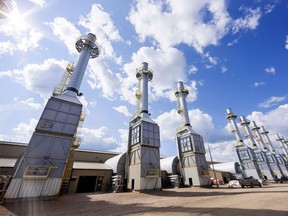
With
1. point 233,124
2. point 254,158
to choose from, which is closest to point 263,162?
point 254,158

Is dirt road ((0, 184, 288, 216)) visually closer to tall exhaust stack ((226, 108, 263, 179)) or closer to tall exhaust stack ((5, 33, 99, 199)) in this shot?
tall exhaust stack ((5, 33, 99, 199))

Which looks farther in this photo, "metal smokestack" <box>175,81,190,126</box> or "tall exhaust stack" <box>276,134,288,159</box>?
"tall exhaust stack" <box>276,134,288,159</box>

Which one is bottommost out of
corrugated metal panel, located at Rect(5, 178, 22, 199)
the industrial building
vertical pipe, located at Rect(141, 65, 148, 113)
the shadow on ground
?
the shadow on ground

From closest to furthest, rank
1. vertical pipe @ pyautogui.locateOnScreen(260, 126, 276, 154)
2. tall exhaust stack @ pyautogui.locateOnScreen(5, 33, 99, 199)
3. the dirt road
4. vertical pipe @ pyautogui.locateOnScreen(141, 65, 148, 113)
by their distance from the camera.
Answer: the dirt road < tall exhaust stack @ pyautogui.locateOnScreen(5, 33, 99, 199) < vertical pipe @ pyautogui.locateOnScreen(141, 65, 148, 113) < vertical pipe @ pyautogui.locateOnScreen(260, 126, 276, 154)

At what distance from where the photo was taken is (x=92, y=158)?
31.0m

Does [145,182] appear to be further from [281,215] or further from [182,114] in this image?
[182,114]

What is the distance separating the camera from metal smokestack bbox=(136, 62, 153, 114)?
27094mm

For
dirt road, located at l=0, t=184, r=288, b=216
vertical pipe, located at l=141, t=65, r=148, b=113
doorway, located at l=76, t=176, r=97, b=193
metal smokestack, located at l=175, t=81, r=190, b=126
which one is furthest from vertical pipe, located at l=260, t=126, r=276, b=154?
doorway, located at l=76, t=176, r=97, b=193

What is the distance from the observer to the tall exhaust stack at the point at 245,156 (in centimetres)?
3831

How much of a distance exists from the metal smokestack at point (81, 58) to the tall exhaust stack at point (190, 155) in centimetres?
2417

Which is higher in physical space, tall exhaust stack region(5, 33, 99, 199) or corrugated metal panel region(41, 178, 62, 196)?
tall exhaust stack region(5, 33, 99, 199)

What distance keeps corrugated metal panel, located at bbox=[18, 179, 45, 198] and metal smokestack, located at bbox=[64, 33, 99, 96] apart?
10776 millimetres

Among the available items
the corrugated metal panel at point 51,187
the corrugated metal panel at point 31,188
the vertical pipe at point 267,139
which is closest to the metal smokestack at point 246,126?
the vertical pipe at point 267,139

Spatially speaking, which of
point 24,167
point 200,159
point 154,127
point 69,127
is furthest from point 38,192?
point 200,159
